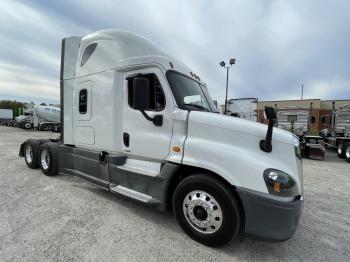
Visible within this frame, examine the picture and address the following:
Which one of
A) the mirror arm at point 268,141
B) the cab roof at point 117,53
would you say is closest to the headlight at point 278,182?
the mirror arm at point 268,141

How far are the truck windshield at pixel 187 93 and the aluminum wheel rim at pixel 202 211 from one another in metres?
1.29

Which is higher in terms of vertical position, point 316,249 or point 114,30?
point 114,30

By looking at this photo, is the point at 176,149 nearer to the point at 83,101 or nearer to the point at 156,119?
the point at 156,119

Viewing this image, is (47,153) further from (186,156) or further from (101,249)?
(186,156)

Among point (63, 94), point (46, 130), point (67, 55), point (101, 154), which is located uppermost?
point (67, 55)

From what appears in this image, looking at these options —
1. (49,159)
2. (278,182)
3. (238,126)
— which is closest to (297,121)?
(238,126)

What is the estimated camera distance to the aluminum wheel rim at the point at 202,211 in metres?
2.81

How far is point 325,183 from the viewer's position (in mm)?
6355

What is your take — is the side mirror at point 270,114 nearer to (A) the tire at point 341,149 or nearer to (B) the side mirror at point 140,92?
(B) the side mirror at point 140,92

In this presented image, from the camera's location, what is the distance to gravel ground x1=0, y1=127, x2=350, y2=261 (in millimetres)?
2695

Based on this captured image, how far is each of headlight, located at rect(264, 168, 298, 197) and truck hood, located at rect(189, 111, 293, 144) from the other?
420 mm

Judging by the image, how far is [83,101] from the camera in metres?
4.63

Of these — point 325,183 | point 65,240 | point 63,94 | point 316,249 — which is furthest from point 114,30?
point 325,183

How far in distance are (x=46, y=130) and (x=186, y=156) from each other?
28.9 metres
